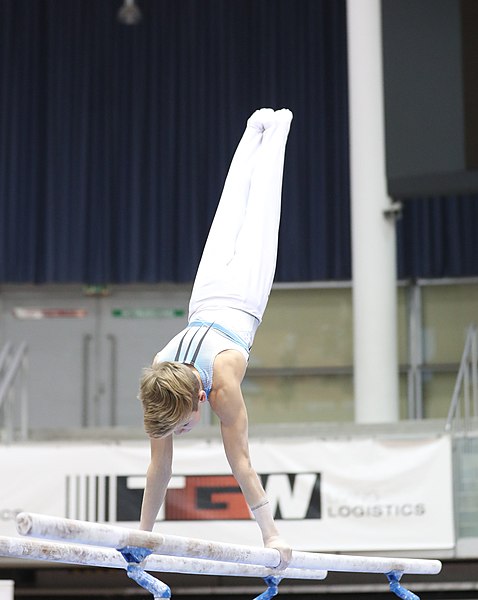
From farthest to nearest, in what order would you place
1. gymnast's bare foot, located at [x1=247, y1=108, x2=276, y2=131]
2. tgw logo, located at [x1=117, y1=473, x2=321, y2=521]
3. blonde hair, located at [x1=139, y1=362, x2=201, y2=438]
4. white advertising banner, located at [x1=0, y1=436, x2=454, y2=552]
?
tgw logo, located at [x1=117, y1=473, x2=321, y2=521] → white advertising banner, located at [x1=0, y1=436, x2=454, y2=552] → gymnast's bare foot, located at [x1=247, y1=108, x2=276, y2=131] → blonde hair, located at [x1=139, y1=362, x2=201, y2=438]

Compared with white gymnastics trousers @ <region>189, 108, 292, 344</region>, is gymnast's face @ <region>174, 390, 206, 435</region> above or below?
below

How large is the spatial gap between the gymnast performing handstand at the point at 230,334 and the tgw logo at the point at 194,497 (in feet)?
14.1

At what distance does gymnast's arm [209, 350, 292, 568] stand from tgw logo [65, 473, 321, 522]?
15.0ft

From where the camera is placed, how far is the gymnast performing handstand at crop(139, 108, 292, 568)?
13.6 ft


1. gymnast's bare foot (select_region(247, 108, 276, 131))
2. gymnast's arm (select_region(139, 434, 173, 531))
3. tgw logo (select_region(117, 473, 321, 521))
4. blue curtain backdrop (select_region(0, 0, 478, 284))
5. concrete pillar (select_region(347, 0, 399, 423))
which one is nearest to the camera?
gymnast's arm (select_region(139, 434, 173, 531))

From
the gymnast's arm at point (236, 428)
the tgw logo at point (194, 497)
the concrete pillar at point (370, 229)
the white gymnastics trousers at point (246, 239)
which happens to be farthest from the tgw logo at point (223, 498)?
the gymnast's arm at point (236, 428)

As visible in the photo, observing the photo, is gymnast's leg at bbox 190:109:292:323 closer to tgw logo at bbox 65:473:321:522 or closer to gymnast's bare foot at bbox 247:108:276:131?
gymnast's bare foot at bbox 247:108:276:131

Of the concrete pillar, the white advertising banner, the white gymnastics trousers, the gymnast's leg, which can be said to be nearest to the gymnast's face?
the white gymnastics trousers

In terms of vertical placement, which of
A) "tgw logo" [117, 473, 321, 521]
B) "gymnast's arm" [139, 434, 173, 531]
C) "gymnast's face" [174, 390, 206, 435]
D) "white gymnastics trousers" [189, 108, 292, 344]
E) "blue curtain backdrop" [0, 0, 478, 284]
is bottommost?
"gymnast's arm" [139, 434, 173, 531]

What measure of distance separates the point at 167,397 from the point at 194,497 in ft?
16.7

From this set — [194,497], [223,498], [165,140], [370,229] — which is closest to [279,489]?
[223,498]

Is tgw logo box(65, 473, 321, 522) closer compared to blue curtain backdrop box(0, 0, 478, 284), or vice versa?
tgw logo box(65, 473, 321, 522)

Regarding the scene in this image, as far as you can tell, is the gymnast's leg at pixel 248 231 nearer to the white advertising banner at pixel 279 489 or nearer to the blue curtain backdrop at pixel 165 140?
the white advertising banner at pixel 279 489

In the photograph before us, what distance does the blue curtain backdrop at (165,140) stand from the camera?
12.9 meters
